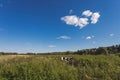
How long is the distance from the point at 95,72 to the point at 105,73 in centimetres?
67

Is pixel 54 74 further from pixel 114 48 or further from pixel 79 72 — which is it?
pixel 114 48

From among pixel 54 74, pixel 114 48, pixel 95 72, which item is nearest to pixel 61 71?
pixel 54 74

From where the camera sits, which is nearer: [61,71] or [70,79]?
[70,79]

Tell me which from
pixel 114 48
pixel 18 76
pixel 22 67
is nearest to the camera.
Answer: pixel 18 76

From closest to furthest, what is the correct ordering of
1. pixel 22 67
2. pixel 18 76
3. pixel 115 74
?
pixel 18 76 → pixel 22 67 → pixel 115 74

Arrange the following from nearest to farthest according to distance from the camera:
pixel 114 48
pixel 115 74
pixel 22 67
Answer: pixel 22 67, pixel 115 74, pixel 114 48

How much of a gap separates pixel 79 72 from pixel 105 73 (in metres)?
1.82

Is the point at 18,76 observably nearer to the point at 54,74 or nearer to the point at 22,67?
the point at 22,67

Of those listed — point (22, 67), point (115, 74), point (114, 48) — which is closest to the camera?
point (22, 67)

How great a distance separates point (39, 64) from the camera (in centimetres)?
1262

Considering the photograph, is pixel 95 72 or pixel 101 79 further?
pixel 95 72

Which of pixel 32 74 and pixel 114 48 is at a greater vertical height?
pixel 114 48

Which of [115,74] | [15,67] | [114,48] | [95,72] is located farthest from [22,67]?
[114,48]

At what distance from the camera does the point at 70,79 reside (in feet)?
36.8
